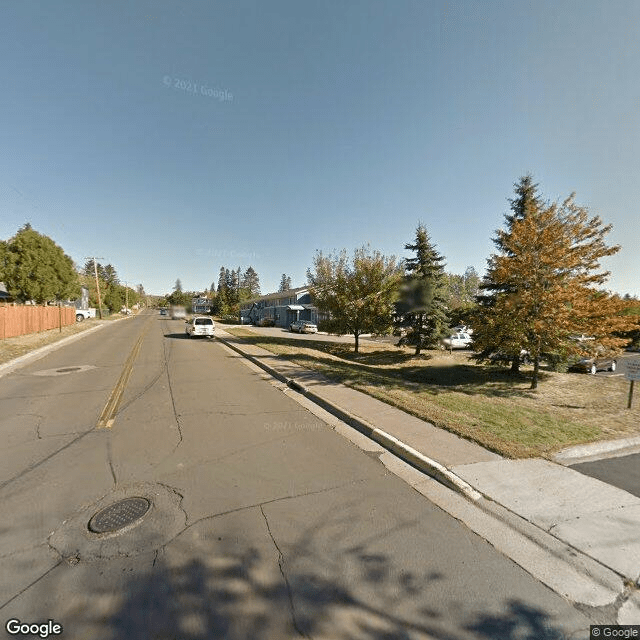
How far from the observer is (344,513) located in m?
3.44

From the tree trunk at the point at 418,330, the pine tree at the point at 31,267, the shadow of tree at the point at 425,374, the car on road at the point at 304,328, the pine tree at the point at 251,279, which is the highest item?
the pine tree at the point at 251,279

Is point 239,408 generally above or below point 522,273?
below

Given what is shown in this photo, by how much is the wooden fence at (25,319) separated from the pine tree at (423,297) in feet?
78.9

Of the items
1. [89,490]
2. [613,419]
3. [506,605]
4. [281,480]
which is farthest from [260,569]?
[613,419]

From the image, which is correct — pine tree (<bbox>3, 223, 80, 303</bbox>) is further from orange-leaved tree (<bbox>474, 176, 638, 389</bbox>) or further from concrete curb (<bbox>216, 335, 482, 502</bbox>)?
orange-leaved tree (<bbox>474, 176, 638, 389</bbox>)

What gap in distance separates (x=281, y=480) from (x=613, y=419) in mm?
7287

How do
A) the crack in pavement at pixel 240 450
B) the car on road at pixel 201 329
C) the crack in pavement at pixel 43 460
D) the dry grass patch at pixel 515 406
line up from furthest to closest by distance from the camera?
the car on road at pixel 201 329, the dry grass patch at pixel 515 406, the crack in pavement at pixel 240 450, the crack in pavement at pixel 43 460

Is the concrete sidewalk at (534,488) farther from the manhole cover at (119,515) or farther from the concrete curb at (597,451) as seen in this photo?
the manhole cover at (119,515)

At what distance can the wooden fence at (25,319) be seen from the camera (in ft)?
63.5

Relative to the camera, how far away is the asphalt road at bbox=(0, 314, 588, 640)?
2.24 m

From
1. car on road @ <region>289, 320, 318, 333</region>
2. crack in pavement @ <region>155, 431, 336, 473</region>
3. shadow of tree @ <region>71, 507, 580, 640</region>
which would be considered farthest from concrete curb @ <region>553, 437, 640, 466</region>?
car on road @ <region>289, 320, 318, 333</region>

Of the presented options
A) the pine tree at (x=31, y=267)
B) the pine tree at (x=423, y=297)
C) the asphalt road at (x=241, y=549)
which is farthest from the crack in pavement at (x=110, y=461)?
the pine tree at (x=31, y=267)

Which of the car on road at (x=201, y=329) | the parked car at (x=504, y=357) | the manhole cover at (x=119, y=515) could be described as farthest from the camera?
the car on road at (x=201, y=329)

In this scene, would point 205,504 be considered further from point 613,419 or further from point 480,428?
point 613,419
